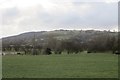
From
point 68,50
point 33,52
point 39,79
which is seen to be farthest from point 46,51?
point 39,79

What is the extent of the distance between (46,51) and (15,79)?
10119cm

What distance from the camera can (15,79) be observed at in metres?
20.3

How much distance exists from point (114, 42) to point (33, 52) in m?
Result: 38.4

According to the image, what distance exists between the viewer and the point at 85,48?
484ft

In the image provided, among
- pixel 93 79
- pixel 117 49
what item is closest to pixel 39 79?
pixel 93 79

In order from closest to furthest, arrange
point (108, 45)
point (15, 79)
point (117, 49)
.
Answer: point (15, 79)
point (117, 49)
point (108, 45)

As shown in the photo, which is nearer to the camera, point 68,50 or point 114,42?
point 114,42

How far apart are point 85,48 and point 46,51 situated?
3224 centimetres

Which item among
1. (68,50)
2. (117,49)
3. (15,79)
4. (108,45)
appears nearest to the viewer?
(15,79)

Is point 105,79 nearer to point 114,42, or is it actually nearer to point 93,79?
point 93,79

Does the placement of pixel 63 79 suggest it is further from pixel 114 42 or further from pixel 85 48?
pixel 85 48

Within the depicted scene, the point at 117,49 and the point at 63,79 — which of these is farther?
the point at 117,49

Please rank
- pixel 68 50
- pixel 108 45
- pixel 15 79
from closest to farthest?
pixel 15 79
pixel 108 45
pixel 68 50

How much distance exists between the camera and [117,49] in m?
117
